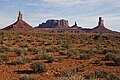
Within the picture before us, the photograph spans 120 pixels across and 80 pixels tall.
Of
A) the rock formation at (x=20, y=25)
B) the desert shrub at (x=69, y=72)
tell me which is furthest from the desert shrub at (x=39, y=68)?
the rock formation at (x=20, y=25)

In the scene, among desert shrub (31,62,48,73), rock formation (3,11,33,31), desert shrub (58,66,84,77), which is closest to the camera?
desert shrub (58,66,84,77)

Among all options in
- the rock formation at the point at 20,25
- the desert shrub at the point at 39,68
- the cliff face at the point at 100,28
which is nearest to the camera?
the desert shrub at the point at 39,68

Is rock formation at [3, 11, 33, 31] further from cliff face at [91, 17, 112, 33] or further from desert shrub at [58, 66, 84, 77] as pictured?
desert shrub at [58, 66, 84, 77]

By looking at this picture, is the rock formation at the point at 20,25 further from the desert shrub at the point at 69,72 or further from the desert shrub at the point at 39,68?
the desert shrub at the point at 69,72

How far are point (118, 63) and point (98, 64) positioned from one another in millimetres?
1236

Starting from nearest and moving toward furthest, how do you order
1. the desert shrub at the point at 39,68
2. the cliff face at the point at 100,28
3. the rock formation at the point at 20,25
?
the desert shrub at the point at 39,68 → the rock formation at the point at 20,25 → the cliff face at the point at 100,28

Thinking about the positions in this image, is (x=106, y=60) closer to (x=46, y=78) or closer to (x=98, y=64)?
(x=98, y=64)

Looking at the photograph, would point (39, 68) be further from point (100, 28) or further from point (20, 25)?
point (100, 28)

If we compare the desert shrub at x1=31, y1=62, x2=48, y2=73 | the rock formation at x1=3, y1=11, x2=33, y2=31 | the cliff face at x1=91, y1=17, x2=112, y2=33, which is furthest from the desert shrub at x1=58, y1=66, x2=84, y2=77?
the cliff face at x1=91, y1=17, x2=112, y2=33

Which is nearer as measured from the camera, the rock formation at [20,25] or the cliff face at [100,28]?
the rock formation at [20,25]

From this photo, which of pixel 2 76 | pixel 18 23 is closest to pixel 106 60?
pixel 2 76

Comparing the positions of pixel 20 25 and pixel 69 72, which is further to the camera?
pixel 20 25

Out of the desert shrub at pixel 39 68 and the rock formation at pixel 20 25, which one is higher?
the rock formation at pixel 20 25

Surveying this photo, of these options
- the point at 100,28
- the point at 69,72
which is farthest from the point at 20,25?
the point at 69,72
